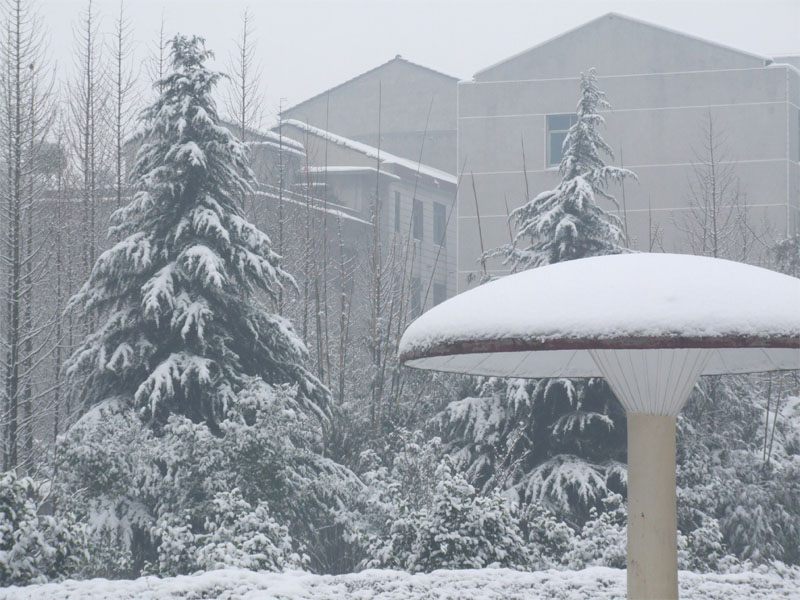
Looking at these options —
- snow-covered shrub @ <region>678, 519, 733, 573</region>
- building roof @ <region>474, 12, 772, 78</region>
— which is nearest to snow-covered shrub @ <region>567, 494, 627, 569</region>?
snow-covered shrub @ <region>678, 519, 733, 573</region>

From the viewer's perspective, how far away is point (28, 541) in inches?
302

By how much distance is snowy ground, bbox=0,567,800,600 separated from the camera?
728cm

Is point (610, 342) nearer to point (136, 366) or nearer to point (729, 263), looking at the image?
point (729, 263)

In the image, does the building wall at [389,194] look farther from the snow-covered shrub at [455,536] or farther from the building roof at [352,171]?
the snow-covered shrub at [455,536]

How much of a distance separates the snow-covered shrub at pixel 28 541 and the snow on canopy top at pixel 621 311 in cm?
380

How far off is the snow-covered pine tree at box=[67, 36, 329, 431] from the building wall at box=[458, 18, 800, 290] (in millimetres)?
19518

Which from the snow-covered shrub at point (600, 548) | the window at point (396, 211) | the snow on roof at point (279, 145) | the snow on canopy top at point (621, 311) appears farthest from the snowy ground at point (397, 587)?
the window at point (396, 211)

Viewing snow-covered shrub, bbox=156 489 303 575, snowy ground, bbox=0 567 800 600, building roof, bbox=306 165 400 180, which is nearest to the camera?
snowy ground, bbox=0 567 800 600

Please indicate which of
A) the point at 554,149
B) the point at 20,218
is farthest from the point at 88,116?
the point at 554,149

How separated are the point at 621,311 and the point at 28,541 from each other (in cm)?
526

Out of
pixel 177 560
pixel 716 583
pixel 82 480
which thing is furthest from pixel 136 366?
pixel 716 583

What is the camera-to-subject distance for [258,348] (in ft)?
42.0

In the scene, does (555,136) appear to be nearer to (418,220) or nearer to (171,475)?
(418,220)

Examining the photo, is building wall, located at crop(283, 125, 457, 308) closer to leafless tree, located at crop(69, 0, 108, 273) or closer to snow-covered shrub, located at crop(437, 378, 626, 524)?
leafless tree, located at crop(69, 0, 108, 273)
